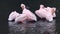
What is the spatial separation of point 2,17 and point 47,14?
124cm

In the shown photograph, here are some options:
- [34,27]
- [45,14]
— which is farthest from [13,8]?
[34,27]

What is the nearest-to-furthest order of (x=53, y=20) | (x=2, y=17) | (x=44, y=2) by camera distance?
(x=53, y=20) < (x=2, y=17) < (x=44, y=2)

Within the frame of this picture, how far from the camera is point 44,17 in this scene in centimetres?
934

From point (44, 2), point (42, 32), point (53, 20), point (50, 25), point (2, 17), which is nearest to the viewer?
point (42, 32)

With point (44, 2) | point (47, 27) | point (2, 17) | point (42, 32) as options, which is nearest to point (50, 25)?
point (47, 27)

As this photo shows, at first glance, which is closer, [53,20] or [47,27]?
[47,27]

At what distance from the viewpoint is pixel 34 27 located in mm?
8344

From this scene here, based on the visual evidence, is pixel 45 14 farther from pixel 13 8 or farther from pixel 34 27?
pixel 13 8

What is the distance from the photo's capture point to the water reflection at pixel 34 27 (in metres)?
7.91

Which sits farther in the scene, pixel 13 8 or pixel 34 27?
pixel 13 8

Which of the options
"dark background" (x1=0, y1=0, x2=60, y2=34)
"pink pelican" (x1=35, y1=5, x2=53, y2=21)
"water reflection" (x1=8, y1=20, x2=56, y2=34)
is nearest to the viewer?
"water reflection" (x1=8, y1=20, x2=56, y2=34)

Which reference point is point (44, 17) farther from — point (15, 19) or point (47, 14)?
point (15, 19)

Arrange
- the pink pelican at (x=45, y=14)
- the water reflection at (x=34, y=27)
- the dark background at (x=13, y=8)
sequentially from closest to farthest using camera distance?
the water reflection at (x=34, y=27) → the dark background at (x=13, y=8) → the pink pelican at (x=45, y=14)

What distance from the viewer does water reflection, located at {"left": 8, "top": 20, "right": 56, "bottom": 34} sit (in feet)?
26.0
